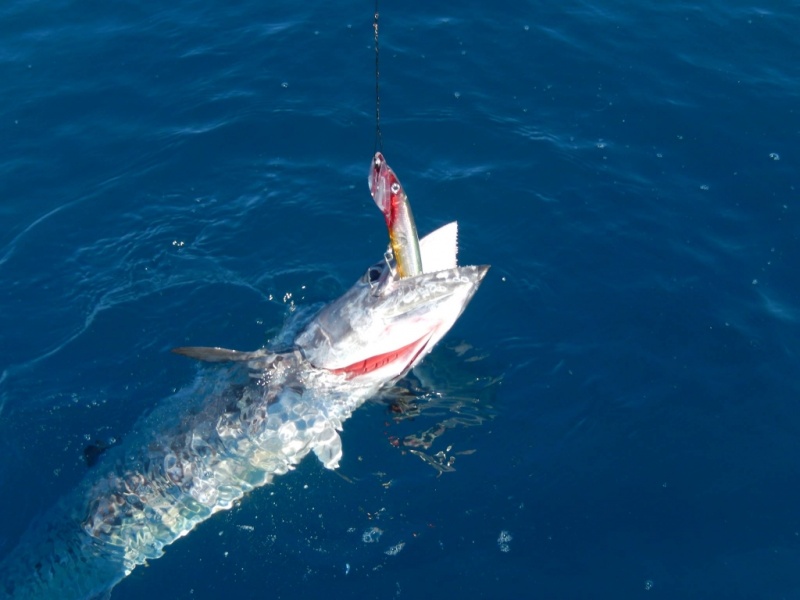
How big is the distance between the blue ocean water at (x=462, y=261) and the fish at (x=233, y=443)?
453mm

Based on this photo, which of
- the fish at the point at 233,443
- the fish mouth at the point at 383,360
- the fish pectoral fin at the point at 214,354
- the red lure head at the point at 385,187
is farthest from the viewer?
the fish mouth at the point at 383,360

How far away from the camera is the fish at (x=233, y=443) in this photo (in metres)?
11.8

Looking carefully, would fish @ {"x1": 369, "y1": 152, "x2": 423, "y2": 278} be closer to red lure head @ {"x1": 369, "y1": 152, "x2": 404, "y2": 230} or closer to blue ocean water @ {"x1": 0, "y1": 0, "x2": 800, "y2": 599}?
red lure head @ {"x1": 369, "y1": 152, "x2": 404, "y2": 230}

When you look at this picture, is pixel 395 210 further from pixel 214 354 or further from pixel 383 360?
pixel 214 354

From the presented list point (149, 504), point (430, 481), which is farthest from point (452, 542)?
point (149, 504)

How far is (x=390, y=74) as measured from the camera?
19.5m

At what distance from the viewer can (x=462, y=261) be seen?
51.0 feet

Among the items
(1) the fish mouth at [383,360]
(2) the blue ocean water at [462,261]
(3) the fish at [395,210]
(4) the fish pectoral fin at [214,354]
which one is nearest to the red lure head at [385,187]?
(3) the fish at [395,210]

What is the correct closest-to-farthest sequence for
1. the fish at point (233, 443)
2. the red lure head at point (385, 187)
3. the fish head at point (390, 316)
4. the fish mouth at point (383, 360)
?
the red lure head at point (385, 187), the fish head at point (390, 316), the fish at point (233, 443), the fish mouth at point (383, 360)

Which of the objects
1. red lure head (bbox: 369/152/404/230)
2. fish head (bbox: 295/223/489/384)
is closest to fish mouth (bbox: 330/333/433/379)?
fish head (bbox: 295/223/489/384)

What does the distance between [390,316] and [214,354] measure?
2536 mm

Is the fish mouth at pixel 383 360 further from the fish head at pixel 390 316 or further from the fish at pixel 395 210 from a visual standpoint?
the fish at pixel 395 210

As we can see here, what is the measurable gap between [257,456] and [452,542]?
3.11 metres

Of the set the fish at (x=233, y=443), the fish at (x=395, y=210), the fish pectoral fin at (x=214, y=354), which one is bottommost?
the fish at (x=233, y=443)
